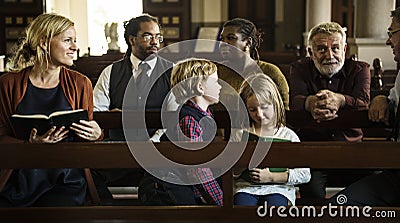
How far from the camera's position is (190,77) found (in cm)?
261

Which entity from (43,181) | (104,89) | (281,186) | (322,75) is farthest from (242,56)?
(43,181)

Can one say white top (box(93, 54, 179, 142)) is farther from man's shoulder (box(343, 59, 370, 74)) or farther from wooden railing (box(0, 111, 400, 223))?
wooden railing (box(0, 111, 400, 223))

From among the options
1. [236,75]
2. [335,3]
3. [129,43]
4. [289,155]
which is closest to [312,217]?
[289,155]

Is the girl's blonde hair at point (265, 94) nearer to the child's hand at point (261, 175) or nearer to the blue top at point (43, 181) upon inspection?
the child's hand at point (261, 175)

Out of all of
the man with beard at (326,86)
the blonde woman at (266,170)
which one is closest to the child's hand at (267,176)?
the blonde woman at (266,170)

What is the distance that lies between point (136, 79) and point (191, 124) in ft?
3.68

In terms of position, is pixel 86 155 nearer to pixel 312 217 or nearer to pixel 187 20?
pixel 312 217

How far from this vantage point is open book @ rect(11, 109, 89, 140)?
2.40 metres

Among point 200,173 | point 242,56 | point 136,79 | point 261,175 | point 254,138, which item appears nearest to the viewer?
point 200,173

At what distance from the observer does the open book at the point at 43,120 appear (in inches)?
94.6

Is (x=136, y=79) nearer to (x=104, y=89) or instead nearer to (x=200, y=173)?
(x=104, y=89)

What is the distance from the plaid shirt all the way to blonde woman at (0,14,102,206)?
333 millimetres

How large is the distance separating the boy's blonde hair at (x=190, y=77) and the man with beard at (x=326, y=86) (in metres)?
0.60

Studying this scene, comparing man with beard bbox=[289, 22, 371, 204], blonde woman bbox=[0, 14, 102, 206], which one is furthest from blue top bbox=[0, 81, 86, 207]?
man with beard bbox=[289, 22, 371, 204]
